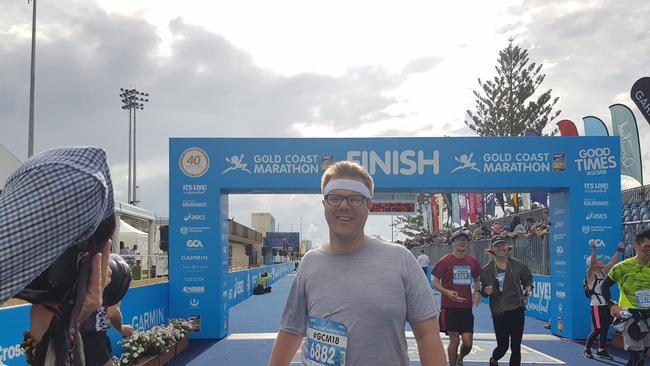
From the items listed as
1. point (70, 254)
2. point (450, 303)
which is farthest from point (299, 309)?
point (450, 303)

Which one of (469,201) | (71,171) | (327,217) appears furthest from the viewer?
(469,201)

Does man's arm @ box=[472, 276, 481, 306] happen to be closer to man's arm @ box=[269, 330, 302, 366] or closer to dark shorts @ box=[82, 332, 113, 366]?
dark shorts @ box=[82, 332, 113, 366]

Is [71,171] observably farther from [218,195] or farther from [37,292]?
[218,195]

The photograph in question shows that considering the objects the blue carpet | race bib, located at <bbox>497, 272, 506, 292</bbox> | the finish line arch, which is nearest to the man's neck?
race bib, located at <bbox>497, 272, 506, 292</bbox>

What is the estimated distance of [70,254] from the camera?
1.08m

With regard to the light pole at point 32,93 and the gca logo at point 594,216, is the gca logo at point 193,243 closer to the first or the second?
the gca logo at point 594,216

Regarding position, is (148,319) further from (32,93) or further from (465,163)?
(32,93)

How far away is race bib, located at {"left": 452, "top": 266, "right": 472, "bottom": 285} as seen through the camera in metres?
8.16

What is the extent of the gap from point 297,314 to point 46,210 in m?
1.93

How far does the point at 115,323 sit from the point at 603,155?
9.80m

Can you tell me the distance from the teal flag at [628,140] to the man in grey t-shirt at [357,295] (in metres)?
15.4

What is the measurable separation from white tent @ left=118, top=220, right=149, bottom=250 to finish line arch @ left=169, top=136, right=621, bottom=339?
41.7 feet

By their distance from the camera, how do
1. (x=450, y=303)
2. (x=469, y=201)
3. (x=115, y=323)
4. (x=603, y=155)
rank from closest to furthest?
(x=115, y=323) < (x=450, y=303) < (x=603, y=155) < (x=469, y=201)

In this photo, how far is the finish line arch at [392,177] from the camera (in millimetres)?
11406
